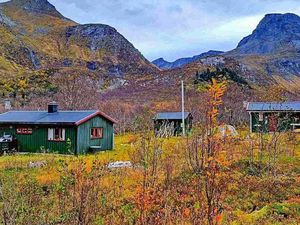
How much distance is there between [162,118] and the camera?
45.8 m

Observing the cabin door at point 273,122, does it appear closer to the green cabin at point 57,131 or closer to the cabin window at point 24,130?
the green cabin at point 57,131

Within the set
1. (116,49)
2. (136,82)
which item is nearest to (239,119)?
(136,82)

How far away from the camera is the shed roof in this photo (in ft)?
83.7

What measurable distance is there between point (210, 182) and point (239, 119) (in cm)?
4680

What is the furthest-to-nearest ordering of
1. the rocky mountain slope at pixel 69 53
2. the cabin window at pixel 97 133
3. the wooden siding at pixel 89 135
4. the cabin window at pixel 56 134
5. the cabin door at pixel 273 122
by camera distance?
the rocky mountain slope at pixel 69 53
the cabin window at pixel 97 133
the wooden siding at pixel 89 135
the cabin window at pixel 56 134
the cabin door at pixel 273 122

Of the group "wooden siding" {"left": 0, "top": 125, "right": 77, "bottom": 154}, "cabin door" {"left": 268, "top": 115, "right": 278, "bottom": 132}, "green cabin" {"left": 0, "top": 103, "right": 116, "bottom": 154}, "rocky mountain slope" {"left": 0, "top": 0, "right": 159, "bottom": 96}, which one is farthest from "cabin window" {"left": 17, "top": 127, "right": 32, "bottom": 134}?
"rocky mountain slope" {"left": 0, "top": 0, "right": 159, "bottom": 96}

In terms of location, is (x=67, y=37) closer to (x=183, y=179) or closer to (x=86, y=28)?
(x=86, y=28)

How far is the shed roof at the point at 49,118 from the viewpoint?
25.5 metres

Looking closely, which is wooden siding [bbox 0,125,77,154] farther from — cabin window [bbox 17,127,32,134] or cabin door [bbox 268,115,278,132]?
cabin door [bbox 268,115,278,132]

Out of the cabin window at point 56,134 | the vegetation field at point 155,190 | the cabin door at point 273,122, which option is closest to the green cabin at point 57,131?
the cabin window at point 56,134

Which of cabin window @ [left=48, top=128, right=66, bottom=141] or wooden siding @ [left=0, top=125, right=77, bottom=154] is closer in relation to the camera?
wooden siding @ [left=0, top=125, right=77, bottom=154]

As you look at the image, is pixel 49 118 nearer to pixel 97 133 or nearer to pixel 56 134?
pixel 56 134

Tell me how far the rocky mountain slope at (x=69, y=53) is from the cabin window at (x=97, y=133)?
81.6m

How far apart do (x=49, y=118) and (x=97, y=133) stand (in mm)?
3375
